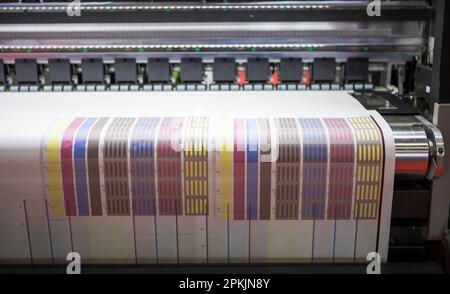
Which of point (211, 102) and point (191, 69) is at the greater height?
point (191, 69)

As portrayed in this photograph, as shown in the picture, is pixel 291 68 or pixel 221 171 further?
pixel 291 68

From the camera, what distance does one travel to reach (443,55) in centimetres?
270

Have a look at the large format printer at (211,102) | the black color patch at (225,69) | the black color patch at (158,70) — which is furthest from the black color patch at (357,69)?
the black color patch at (158,70)

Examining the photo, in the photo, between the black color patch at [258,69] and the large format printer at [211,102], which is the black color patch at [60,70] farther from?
the black color patch at [258,69]

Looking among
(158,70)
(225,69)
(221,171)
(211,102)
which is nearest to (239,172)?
(221,171)

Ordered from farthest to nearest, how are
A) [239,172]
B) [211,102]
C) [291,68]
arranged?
[291,68] < [211,102] < [239,172]

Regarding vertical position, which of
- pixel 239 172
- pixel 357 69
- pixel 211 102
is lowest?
pixel 239 172

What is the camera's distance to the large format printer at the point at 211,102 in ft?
8.48

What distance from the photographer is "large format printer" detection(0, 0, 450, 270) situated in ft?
8.48

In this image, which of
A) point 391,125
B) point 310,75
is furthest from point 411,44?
point 391,125

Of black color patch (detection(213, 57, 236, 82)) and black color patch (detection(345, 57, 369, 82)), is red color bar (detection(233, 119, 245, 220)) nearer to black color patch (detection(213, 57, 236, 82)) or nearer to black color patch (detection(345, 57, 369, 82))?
black color patch (detection(213, 57, 236, 82))

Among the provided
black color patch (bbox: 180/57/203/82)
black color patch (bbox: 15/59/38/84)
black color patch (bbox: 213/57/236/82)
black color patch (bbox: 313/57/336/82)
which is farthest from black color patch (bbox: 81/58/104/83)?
black color patch (bbox: 313/57/336/82)

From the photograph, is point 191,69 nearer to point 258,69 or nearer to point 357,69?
point 258,69

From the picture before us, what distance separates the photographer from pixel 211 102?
3197mm
